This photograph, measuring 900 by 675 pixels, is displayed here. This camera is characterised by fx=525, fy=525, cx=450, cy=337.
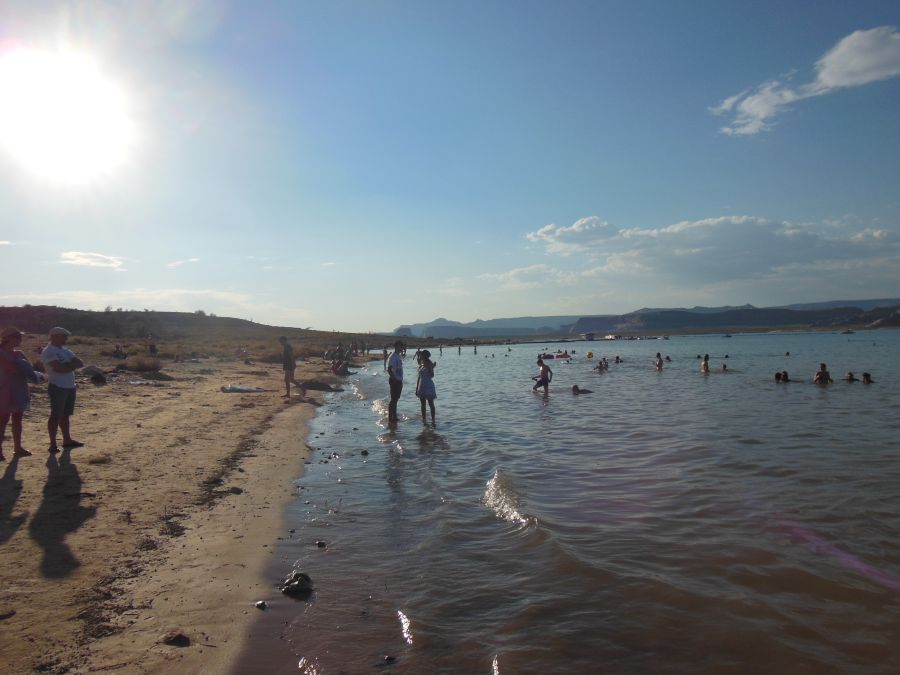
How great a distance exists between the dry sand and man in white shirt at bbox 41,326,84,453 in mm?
392

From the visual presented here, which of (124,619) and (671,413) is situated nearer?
(124,619)

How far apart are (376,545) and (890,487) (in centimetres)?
752

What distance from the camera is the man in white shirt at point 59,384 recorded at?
27.3 feet

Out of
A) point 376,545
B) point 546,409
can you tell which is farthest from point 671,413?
point 376,545

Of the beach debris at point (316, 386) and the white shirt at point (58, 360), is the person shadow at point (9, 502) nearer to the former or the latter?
the white shirt at point (58, 360)

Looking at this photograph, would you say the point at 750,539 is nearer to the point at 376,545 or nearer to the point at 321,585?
the point at 376,545

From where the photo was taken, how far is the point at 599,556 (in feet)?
18.6

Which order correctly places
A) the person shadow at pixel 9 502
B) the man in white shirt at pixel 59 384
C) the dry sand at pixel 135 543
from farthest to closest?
the man in white shirt at pixel 59 384, the person shadow at pixel 9 502, the dry sand at pixel 135 543

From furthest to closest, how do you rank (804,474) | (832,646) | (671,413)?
(671,413) < (804,474) < (832,646)

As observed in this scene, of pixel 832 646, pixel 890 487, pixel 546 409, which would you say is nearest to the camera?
pixel 832 646

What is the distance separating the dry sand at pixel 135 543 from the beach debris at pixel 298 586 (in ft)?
0.79

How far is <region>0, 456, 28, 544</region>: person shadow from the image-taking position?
5.33 meters

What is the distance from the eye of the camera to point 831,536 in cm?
599

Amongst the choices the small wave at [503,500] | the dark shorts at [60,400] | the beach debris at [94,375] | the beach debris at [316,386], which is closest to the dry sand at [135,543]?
the dark shorts at [60,400]
